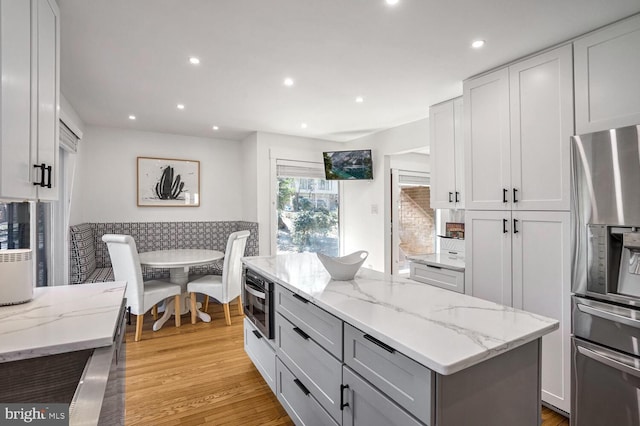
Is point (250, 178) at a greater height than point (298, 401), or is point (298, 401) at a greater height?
point (250, 178)

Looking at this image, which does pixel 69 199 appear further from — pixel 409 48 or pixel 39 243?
pixel 409 48

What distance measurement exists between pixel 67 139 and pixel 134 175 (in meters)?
1.34

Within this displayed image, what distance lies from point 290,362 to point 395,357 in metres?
0.92

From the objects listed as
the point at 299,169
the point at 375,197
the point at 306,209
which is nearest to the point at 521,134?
the point at 375,197

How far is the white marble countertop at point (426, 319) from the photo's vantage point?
0.92 meters

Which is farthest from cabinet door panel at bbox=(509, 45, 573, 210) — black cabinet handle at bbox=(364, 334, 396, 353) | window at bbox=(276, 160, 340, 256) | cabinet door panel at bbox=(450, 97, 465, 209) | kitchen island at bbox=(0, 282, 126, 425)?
window at bbox=(276, 160, 340, 256)

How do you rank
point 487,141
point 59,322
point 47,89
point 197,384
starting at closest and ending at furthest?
point 59,322
point 47,89
point 197,384
point 487,141

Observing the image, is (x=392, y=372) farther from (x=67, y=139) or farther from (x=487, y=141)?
(x=67, y=139)

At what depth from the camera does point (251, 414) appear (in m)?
2.00

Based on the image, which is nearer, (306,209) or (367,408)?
(367,408)

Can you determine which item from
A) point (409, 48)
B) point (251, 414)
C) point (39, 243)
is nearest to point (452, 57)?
point (409, 48)

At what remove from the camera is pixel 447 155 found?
304cm

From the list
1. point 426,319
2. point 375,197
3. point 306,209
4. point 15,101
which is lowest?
point 426,319

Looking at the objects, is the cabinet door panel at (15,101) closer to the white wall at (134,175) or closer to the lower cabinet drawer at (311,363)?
the lower cabinet drawer at (311,363)
